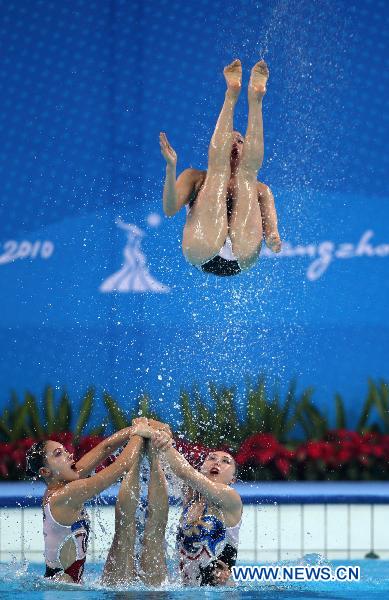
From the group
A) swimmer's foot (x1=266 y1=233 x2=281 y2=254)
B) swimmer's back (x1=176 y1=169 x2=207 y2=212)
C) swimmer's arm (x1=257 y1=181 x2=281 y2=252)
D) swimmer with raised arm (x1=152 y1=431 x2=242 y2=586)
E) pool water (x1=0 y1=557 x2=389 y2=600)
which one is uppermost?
swimmer's back (x1=176 y1=169 x2=207 y2=212)

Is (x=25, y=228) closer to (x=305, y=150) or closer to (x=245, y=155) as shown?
(x=305, y=150)

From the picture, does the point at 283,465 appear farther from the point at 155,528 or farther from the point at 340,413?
the point at 155,528

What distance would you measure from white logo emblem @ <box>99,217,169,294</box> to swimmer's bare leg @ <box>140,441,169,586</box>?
14.4ft

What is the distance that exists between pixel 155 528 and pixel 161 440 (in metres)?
0.54

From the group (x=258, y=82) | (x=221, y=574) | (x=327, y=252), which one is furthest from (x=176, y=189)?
(x=327, y=252)

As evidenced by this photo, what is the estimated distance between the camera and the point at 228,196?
21.2 feet

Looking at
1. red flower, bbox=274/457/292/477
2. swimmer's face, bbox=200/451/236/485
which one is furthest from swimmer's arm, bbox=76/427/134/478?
red flower, bbox=274/457/292/477

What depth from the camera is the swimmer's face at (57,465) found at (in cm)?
616

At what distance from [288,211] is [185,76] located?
5.11 ft

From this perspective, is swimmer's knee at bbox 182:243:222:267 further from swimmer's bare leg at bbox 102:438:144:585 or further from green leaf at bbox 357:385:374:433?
green leaf at bbox 357:385:374:433

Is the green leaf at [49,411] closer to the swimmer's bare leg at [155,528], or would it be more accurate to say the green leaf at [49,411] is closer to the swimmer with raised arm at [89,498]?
the swimmer with raised arm at [89,498]

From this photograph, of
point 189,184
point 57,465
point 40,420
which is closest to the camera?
point 57,465

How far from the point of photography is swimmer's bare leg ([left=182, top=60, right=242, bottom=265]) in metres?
6.25

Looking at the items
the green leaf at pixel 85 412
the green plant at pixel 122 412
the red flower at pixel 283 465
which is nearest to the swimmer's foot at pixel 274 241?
the red flower at pixel 283 465
